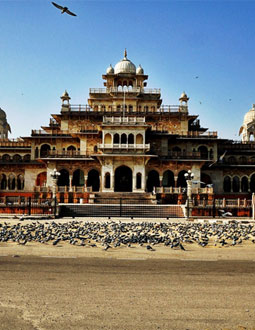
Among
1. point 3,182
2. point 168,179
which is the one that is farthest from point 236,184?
point 3,182

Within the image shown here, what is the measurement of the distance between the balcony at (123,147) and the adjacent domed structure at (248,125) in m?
25.3

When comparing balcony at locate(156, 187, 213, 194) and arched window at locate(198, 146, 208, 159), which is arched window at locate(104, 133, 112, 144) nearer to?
balcony at locate(156, 187, 213, 194)

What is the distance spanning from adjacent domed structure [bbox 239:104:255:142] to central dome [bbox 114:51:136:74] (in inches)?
888

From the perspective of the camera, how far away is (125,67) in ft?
156

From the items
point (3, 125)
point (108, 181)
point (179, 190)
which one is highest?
point (3, 125)

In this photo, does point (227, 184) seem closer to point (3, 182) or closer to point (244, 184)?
point (244, 184)

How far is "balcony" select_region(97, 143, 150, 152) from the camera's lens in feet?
121

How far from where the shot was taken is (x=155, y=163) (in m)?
39.4

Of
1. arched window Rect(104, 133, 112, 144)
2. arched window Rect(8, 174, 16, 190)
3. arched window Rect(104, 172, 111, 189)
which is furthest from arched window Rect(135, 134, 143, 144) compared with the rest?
arched window Rect(8, 174, 16, 190)

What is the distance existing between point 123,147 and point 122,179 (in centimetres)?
533

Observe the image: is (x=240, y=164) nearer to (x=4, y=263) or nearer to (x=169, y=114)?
(x=169, y=114)

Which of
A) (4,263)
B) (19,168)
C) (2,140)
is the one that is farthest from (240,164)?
(4,263)

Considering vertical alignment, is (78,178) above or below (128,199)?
above

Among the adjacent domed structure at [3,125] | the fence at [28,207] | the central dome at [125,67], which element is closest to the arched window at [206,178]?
the central dome at [125,67]
